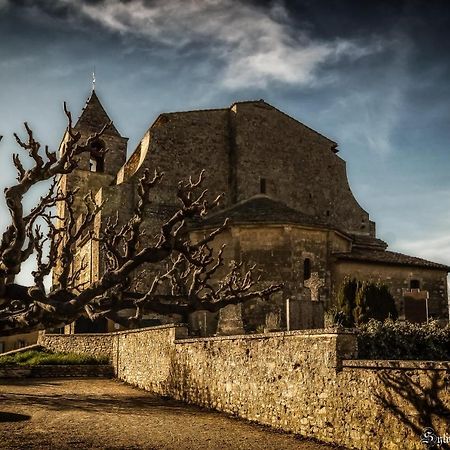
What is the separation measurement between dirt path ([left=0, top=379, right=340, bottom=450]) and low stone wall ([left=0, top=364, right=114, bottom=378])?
5736 mm

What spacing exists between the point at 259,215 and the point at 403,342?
39.9 feet

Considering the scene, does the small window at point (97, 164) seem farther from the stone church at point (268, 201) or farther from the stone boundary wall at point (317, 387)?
the stone boundary wall at point (317, 387)

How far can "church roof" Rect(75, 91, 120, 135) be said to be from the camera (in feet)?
120

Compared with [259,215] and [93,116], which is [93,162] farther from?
[259,215]

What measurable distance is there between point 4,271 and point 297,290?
59.1 feet

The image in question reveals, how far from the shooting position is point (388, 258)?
26219mm

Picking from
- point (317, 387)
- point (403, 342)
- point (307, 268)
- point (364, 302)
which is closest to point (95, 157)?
point (307, 268)

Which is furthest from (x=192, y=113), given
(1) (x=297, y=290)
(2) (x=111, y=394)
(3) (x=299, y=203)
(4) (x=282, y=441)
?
(4) (x=282, y=441)

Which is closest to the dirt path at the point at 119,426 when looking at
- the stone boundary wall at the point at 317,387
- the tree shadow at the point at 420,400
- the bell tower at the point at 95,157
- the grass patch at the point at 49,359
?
the stone boundary wall at the point at 317,387

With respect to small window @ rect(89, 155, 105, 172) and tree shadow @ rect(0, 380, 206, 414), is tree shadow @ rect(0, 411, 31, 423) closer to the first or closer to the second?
tree shadow @ rect(0, 380, 206, 414)

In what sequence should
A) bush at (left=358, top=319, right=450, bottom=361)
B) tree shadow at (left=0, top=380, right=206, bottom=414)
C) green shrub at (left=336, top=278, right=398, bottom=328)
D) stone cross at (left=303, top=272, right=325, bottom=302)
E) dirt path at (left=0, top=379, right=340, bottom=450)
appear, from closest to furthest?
1. dirt path at (left=0, top=379, right=340, bottom=450)
2. bush at (left=358, top=319, right=450, bottom=361)
3. tree shadow at (left=0, top=380, right=206, bottom=414)
4. green shrub at (left=336, top=278, right=398, bottom=328)
5. stone cross at (left=303, top=272, right=325, bottom=302)

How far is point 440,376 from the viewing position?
8.05 metres

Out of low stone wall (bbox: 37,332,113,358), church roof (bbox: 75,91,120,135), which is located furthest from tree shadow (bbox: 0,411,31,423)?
church roof (bbox: 75,91,120,135)

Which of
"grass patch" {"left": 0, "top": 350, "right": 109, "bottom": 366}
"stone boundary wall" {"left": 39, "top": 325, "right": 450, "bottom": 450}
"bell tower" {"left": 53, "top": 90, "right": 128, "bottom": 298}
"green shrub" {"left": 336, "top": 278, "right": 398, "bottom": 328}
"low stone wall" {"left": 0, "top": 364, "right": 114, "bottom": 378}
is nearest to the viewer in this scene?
"stone boundary wall" {"left": 39, "top": 325, "right": 450, "bottom": 450}
